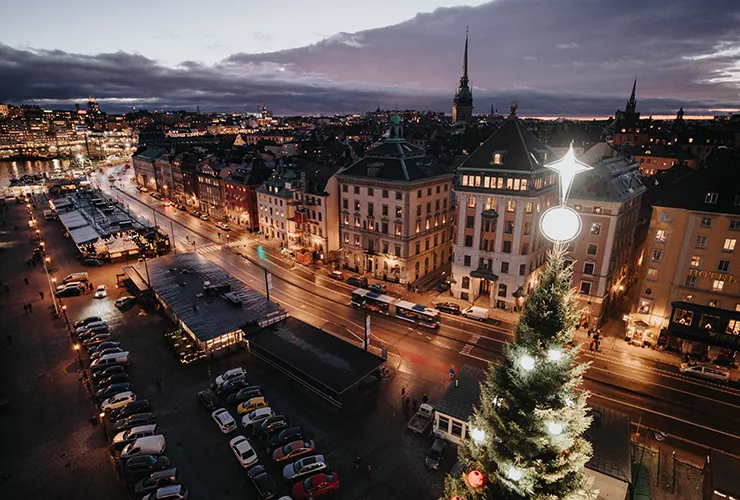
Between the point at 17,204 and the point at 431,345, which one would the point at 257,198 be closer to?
the point at 431,345

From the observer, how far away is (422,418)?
127ft

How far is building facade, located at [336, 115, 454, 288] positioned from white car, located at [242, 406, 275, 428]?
121ft

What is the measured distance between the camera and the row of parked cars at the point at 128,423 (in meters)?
31.5

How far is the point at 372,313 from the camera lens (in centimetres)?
6047

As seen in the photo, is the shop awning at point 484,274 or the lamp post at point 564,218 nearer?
the lamp post at point 564,218

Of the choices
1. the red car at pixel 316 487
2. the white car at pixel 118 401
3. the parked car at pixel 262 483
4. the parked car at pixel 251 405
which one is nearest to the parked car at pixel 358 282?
the parked car at pixel 251 405

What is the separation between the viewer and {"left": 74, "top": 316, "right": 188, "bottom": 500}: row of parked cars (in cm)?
3148

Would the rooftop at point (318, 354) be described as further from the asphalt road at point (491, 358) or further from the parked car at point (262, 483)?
the parked car at point (262, 483)

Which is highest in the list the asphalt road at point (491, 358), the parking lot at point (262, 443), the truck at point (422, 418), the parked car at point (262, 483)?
the parked car at point (262, 483)

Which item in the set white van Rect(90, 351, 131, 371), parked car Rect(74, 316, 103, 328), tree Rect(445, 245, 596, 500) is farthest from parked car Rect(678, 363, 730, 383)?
parked car Rect(74, 316, 103, 328)

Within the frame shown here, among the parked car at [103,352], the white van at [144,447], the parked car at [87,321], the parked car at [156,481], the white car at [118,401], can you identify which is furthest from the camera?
the parked car at [87,321]

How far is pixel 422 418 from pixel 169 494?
72.4 ft

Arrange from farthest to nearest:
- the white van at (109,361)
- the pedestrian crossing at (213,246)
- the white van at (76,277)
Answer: the pedestrian crossing at (213,246)
the white van at (76,277)
the white van at (109,361)

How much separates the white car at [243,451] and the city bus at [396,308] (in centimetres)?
2911
